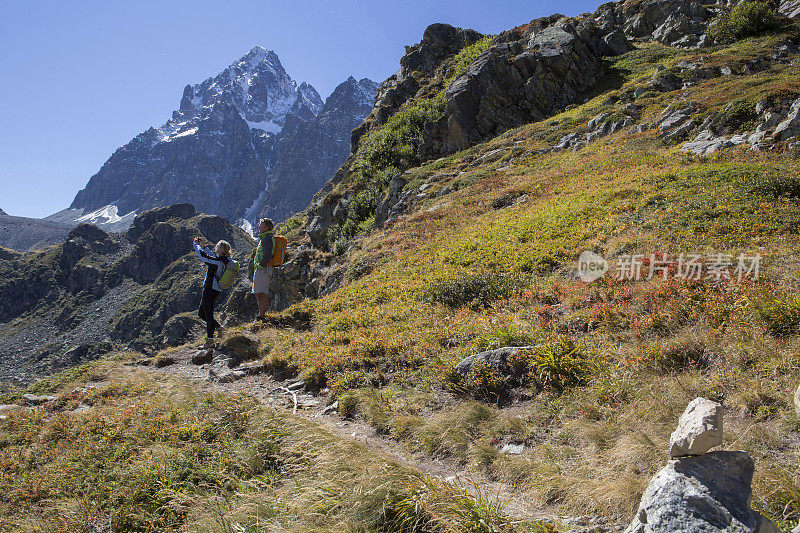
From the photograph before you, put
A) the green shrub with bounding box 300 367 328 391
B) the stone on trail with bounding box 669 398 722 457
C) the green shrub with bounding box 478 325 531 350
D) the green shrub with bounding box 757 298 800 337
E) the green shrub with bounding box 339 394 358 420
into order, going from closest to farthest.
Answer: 1. the stone on trail with bounding box 669 398 722 457
2. the green shrub with bounding box 757 298 800 337
3. the green shrub with bounding box 339 394 358 420
4. the green shrub with bounding box 478 325 531 350
5. the green shrub with bounding box 300 367 328 391

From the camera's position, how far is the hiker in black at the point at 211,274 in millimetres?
11312

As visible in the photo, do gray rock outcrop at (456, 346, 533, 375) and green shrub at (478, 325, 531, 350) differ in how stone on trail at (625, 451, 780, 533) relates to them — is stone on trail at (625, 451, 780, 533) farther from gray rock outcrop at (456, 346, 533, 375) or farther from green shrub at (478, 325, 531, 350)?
green shrub at (478, 325, 531, 350)

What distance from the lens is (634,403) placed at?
4719 mm

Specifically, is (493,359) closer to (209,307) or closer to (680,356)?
(680,356)

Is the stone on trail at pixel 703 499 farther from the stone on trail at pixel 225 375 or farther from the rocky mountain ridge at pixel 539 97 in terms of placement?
the rocky mountain ridge at pixel 539 97

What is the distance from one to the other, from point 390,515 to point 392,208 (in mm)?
24678

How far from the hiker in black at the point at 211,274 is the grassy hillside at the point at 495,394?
80 centimetres

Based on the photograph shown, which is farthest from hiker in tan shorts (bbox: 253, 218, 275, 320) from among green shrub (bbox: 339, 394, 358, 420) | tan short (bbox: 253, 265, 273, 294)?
green shrub (bbox: 339, 394, 358, 420)

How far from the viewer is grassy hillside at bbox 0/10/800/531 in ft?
12.4


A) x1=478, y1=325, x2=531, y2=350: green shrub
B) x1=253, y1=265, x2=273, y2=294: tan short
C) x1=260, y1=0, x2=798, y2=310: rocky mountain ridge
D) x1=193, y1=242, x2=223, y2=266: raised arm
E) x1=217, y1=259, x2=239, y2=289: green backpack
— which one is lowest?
x1=478, y1=325, x2=531, y2=350: green shrub

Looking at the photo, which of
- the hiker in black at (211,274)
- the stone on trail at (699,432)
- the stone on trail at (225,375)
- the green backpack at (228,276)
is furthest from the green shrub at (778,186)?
the hiker in black at (211,274)

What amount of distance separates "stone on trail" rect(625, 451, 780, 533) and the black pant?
Answer: 11445mm

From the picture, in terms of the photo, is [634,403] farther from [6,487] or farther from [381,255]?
[381,255]

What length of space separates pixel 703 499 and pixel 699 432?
1.41 ft
